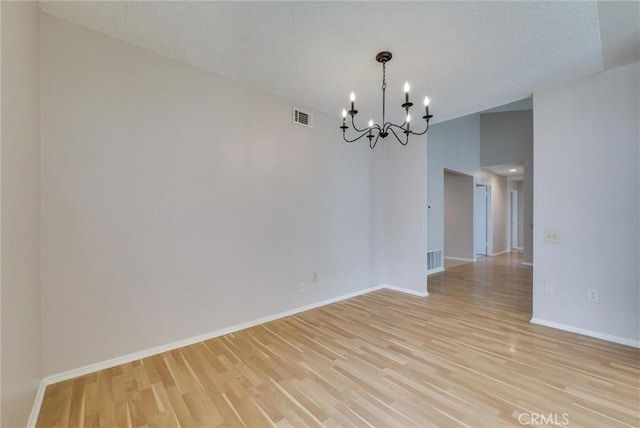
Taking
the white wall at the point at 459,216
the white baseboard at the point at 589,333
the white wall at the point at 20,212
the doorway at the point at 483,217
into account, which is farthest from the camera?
the doorway at the point at 483,217

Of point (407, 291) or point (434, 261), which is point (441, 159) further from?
point (407, 291)

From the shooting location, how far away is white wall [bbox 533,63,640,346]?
250 centimetres

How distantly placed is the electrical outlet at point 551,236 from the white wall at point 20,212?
4.21 meters

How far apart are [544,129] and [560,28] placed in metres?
1.26

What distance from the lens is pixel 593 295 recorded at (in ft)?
8.79

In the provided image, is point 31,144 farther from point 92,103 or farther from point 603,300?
point 603,300

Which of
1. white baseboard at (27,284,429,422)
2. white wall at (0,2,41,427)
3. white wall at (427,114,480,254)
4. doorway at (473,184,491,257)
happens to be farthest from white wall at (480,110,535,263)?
white wall at (0,2,41,427)

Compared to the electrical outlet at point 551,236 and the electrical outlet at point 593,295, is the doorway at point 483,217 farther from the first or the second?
the electrical outlet at point 593,295

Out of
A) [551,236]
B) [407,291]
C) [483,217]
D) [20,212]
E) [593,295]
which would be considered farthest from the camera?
[483,217]

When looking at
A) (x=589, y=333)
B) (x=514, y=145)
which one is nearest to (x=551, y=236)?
(x=589, y=333)

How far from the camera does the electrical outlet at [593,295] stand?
2654 mm

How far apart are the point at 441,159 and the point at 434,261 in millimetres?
2200

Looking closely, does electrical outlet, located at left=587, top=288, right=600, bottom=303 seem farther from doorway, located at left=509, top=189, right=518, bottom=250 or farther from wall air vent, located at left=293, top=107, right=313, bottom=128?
doorway, located at left=509, top=189, right=518, bottom=250

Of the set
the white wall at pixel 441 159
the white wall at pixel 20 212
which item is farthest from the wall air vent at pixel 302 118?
the white wall at pixel 441 159
